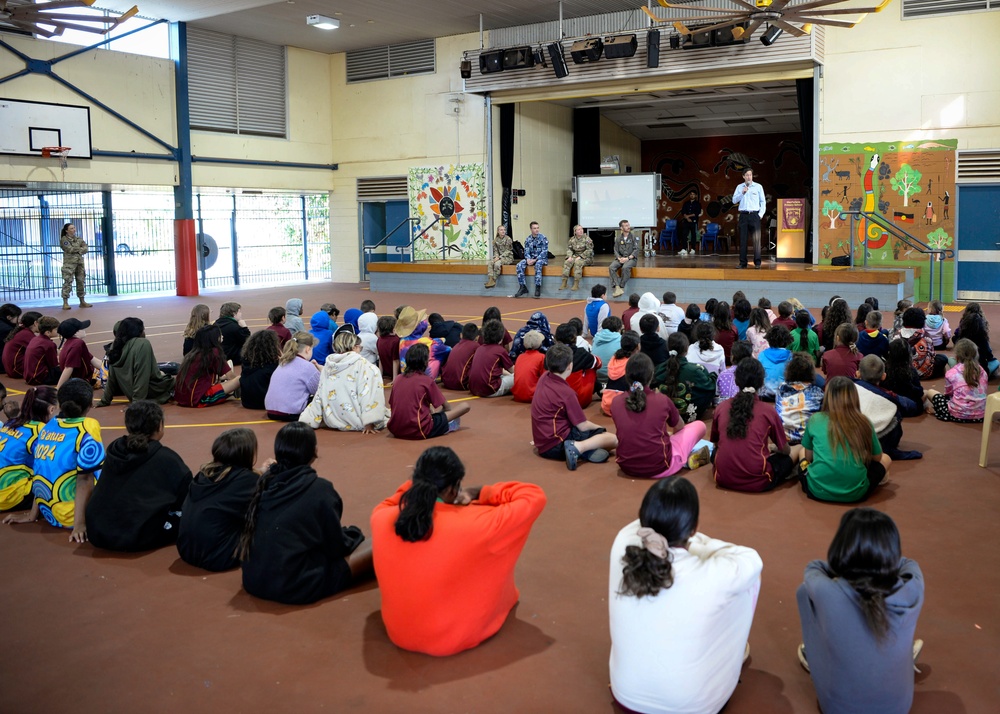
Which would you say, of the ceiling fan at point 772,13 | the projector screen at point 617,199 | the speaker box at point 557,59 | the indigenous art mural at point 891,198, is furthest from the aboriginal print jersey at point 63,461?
the projector screen at point 617,199

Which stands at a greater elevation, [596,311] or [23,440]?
[596,311]

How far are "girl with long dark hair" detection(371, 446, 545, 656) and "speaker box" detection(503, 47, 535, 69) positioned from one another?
15059 mm

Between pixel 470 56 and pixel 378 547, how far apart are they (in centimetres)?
1650

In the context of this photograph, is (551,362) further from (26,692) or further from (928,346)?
(928,346)

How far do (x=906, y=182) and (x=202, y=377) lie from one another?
1209cm

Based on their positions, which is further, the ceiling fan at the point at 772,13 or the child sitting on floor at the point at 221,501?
the ceiling fan at the point at 772,13

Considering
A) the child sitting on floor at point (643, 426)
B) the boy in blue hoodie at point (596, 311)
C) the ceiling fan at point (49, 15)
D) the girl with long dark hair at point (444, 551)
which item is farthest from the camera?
the ceiling fan at point (49, 15)

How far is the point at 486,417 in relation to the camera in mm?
7246

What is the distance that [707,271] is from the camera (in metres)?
14.9

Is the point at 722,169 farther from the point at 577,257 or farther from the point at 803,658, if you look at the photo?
the point at 803,658

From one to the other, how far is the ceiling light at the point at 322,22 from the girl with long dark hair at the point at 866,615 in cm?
1657

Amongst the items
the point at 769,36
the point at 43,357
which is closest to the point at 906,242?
the point at 769,36

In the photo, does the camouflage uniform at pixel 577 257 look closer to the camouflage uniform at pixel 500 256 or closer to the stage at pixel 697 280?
the stage at pixel 697 280

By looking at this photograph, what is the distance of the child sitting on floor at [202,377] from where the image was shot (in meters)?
7.57
